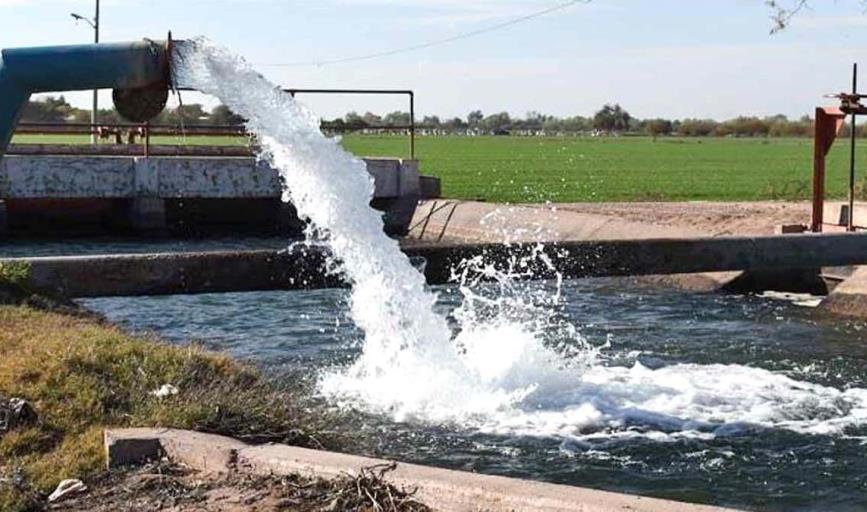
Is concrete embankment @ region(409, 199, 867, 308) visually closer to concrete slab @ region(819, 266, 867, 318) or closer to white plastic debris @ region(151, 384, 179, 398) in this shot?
concrete slab @ region(819, 266, 867, 318)

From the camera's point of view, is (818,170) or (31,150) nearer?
(818,170)

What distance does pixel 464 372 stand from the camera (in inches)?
428

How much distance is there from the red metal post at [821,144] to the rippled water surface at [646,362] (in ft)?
5.04

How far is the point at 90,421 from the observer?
7258 millimetres

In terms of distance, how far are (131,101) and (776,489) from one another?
484 centimetres

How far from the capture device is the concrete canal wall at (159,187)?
2723cm

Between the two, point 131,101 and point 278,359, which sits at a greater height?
point 131,101

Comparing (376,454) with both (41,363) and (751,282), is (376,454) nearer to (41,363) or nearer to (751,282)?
(41,363)

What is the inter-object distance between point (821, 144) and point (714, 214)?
885cm

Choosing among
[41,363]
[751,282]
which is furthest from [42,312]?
[751,282]

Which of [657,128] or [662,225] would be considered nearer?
[662,225]

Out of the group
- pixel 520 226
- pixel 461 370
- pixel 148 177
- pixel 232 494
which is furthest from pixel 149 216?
pixel 232 494

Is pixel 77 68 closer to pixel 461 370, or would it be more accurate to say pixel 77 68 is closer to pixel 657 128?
pixel 461 370

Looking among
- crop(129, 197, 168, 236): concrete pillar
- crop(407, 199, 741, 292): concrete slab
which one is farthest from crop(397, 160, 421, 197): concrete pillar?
crop(129, 197, 168, 236): concrete pillar
